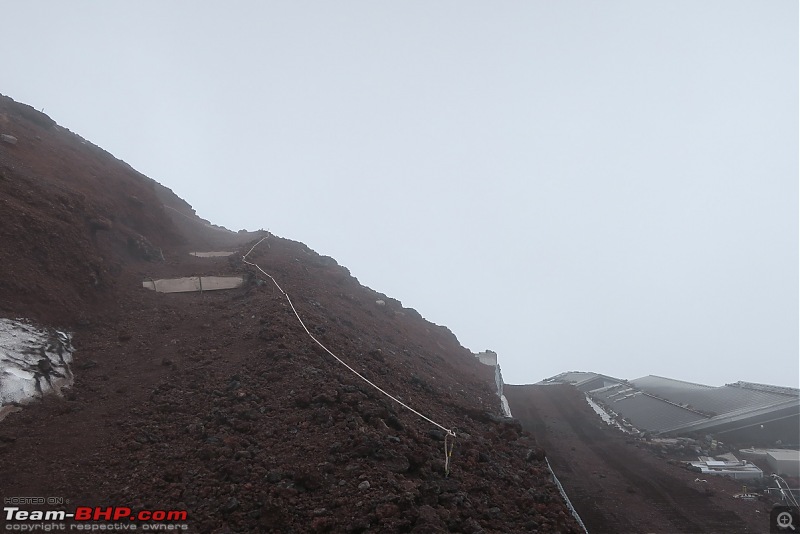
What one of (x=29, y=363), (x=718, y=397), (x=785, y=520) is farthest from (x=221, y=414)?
(x=718, y=397)

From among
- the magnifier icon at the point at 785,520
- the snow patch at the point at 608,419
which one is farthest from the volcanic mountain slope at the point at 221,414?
the snow patch at the point at 608,419

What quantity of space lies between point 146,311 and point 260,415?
19.2 ft

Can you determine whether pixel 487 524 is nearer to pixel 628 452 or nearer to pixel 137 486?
pixel 137 486

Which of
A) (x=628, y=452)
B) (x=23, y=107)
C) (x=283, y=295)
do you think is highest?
(x=23, y=107)

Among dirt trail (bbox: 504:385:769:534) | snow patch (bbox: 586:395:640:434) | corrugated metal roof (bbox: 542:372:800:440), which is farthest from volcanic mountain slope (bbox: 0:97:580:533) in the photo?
corrugated metal roof (bbox: 542:372:800:440)

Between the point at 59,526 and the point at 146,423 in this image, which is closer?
the point at 59,526

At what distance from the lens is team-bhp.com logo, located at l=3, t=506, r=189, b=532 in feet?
15.9

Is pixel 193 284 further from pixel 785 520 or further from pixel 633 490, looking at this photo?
pixel 785 520

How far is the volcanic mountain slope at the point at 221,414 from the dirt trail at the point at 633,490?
1.82 metres

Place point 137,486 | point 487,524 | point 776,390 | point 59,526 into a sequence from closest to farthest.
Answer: point 59,526, point 137,486, point 487,524, point 776,390

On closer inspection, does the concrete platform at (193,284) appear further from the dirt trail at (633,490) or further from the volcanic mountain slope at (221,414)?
the dirt trail at (633,490)

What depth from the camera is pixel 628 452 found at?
46.4ft

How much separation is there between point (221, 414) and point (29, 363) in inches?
134

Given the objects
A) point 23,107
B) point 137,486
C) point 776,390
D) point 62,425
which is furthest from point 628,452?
point 23,107
